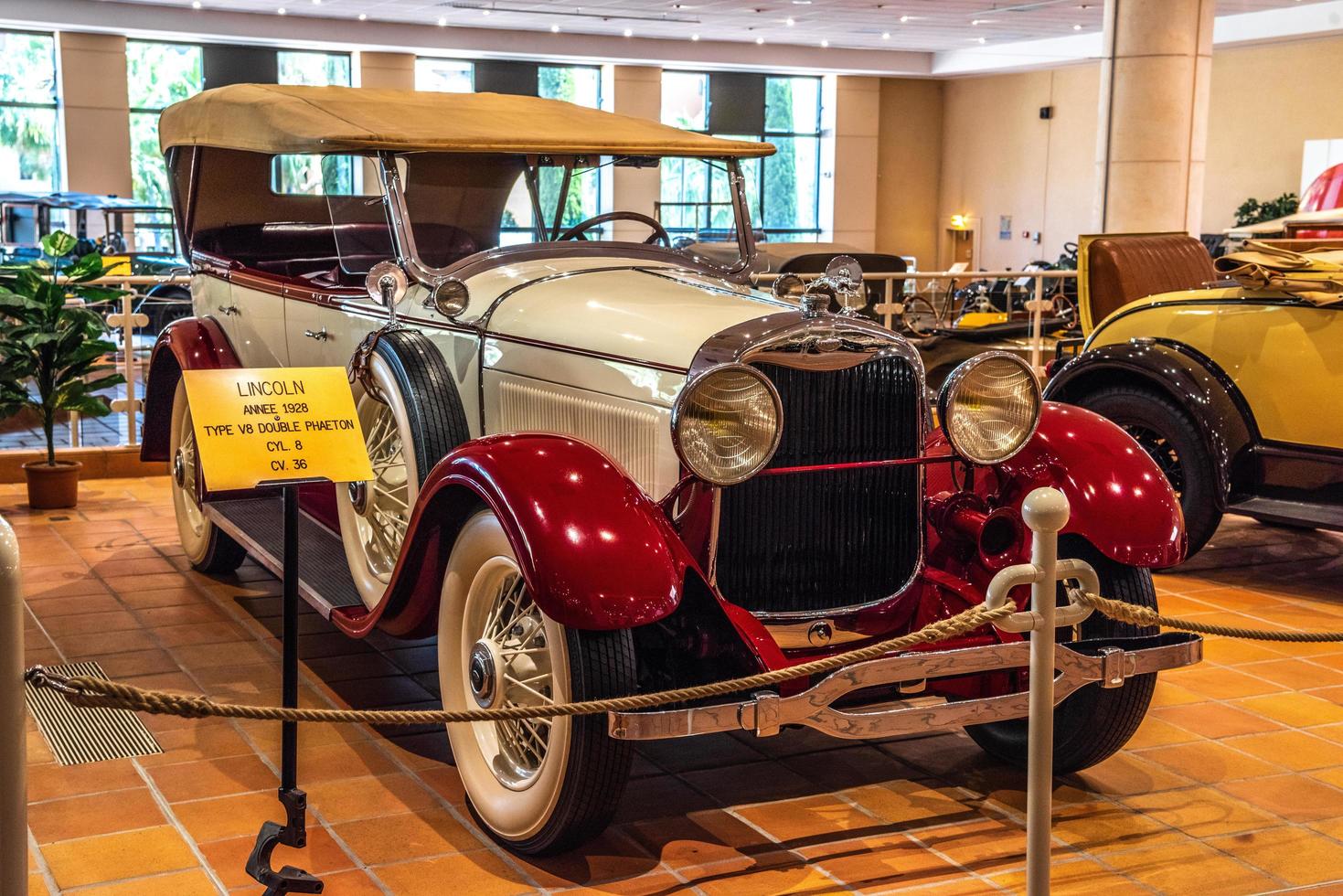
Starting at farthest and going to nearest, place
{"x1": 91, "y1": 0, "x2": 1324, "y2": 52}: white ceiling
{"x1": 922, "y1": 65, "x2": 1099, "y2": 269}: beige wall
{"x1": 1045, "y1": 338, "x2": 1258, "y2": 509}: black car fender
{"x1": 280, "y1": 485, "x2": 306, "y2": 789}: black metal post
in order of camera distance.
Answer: {"x1": 922, "y1": 65, "x2": 1099, "y2": 269}: beige wall, {"x1": 91, "y1": 0, "x2": 1324, "y2": 52}: white ceiling, {"x1": 1045, "y1": 338, "x2": 1258, "y2": 509}: black car fender, {"x1": 280, "y1": 485, "x2": 306, "y2": 789}: black metal post

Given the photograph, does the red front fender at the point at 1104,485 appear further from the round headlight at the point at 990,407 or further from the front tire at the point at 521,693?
the front tire at the point at 521,693

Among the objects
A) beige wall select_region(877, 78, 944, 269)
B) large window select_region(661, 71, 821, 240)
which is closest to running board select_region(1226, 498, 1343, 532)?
large window select_region(661, 71, 821, 240)

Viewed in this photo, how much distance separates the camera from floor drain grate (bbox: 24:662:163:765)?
12.8 feet

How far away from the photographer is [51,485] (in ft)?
23.3

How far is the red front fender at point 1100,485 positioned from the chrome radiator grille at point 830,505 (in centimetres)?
37

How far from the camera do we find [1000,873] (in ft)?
10.5

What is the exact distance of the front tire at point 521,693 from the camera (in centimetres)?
304

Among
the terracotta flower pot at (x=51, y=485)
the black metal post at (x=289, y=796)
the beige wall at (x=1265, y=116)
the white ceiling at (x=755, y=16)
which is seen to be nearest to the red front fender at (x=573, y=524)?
the black metal post at (x=289, y=796)

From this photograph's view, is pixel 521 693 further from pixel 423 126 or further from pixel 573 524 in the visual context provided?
pixel 423 126

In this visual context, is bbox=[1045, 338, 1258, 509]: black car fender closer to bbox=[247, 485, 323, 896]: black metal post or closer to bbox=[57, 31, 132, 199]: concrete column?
bbox=[247, 485, 323, 896]: black metal post

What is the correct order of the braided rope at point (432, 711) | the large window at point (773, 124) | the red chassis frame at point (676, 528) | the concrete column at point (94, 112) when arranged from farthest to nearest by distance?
the large window at point (773, 124) → the concrete column at point (94, 112) → the red chassis frame at point (676, 528) → the braided rope at point (432, 711)

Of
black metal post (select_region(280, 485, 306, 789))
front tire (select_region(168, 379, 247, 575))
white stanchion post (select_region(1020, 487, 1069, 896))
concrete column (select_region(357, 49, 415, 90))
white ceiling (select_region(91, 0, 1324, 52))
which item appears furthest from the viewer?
concrete column (select_region(357, 49, 415, 90))

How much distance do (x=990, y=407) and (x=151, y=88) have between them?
22.2 m

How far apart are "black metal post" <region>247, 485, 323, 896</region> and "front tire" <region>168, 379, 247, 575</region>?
2353mm
